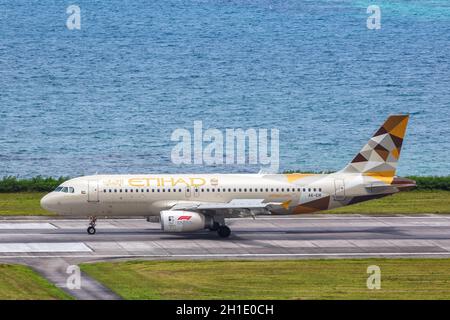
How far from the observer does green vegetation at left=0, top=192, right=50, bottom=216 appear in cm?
8075

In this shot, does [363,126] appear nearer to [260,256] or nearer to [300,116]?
[300,116]

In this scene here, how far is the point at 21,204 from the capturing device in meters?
84.9

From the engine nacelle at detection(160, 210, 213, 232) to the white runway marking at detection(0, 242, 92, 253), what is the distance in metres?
5.05

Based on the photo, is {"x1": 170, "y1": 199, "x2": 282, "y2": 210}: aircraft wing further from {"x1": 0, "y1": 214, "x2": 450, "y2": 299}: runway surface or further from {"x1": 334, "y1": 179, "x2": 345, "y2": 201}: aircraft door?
{"x1": 334, "y1": 179, "x2": 345, "y2": 201}: aircraft door

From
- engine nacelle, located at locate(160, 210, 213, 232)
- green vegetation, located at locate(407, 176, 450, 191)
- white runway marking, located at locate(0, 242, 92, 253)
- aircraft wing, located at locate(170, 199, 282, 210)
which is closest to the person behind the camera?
white runway marking, located at locate(0, 242, 92, 253)

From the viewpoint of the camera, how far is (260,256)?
60938mm

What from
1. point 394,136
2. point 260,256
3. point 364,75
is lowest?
point 260,256

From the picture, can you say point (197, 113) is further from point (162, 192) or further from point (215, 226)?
point (215, 226)

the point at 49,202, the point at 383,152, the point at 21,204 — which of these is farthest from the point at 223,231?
the point at 21,204

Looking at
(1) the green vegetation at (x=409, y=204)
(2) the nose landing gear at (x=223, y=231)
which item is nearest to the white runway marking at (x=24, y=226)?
(2) the nose landing gear at (x=223, y=231)

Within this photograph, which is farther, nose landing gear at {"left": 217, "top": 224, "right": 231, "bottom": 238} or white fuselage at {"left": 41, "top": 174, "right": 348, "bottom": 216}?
white fuselage at {"left": 41, "top": 174, "right": 348, "bottom": 216}

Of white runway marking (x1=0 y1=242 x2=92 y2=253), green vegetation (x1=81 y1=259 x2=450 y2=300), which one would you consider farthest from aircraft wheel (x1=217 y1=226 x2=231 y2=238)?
green vegetation (x1=81 y1=259 x2=450 y2=300)

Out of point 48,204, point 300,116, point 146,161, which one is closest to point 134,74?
point 300,116
